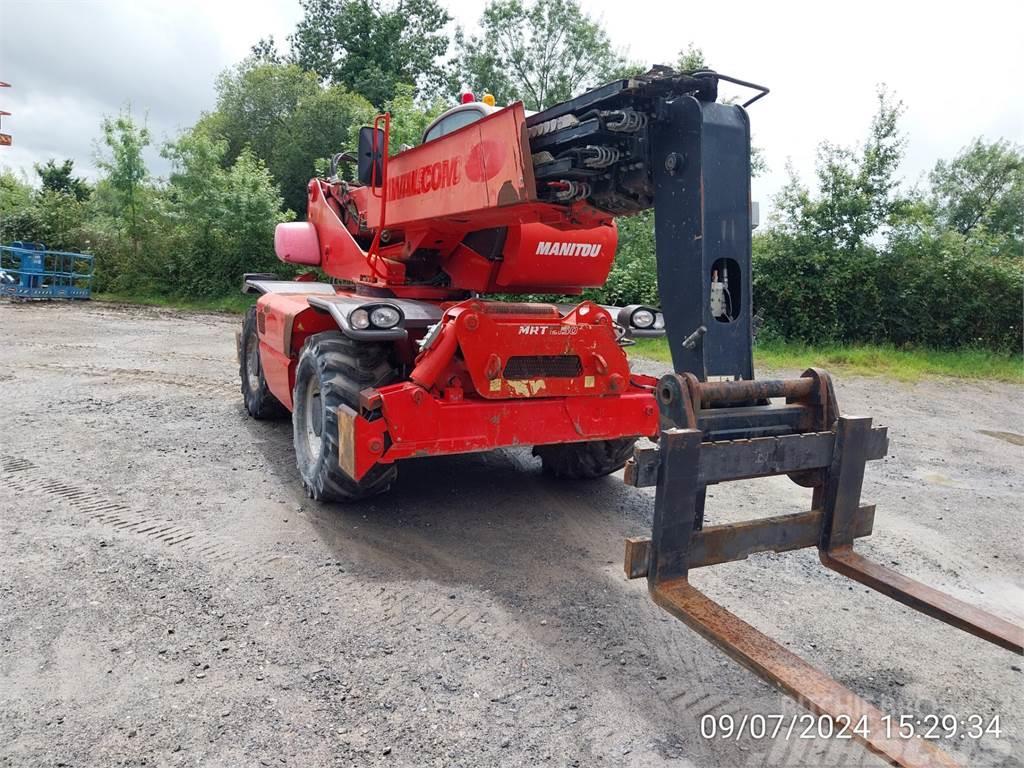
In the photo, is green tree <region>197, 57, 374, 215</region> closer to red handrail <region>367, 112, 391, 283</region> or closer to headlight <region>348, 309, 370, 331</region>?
red handrail <region>367, 112, 391, 283</region>

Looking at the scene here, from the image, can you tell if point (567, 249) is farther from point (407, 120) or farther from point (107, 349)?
point (407, 120)

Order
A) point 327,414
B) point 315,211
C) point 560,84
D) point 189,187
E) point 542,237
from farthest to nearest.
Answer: point 560,84, point 189,187, point 315,211, point 542,237, point 327,414

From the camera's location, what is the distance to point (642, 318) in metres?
5.70

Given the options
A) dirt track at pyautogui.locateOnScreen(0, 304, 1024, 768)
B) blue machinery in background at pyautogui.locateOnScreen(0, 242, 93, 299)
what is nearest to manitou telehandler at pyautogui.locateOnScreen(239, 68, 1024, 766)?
dirt track at pyautogui.locateOnScreen(0, 304, 1024, 768)

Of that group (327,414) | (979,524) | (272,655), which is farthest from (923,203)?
(272,655)

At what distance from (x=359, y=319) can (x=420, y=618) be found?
1920 millimetres

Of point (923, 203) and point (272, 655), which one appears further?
point (923, 203)

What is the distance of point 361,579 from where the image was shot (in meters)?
3.98

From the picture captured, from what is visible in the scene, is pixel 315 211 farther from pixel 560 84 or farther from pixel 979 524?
pixel 560 84

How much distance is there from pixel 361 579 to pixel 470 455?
8.30ft

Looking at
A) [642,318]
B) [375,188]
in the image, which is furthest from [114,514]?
[642,318]

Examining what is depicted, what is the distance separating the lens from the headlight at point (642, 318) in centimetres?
567

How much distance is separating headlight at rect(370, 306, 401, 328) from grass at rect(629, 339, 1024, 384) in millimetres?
8737

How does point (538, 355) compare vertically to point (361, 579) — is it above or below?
above
